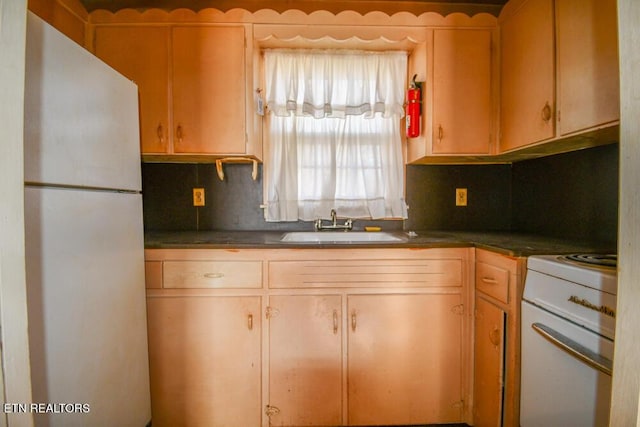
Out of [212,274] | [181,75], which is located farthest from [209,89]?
[212,274]

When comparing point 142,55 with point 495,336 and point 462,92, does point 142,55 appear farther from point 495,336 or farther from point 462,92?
point 495,336

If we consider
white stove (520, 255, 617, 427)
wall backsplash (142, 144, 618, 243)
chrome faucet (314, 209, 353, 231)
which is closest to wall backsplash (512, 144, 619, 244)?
wall backsplash (142, 144, 618, 243)

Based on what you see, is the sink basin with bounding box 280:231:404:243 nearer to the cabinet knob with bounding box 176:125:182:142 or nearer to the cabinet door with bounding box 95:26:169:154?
the cabinet knob with bounding box 176:125:182:142

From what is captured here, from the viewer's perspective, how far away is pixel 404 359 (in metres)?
1.31

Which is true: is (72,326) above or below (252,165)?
below

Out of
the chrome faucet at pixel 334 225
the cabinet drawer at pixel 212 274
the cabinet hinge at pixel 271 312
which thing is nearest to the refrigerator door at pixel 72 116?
the cabinet drawer at pixel 212 274

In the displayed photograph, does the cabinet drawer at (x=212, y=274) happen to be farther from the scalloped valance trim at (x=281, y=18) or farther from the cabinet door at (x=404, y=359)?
the scalloped valance trim at (x=281, y=18)

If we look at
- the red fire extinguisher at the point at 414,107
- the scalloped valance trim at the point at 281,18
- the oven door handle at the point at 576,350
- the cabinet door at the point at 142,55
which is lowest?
the oven door handle at the point at 576,350

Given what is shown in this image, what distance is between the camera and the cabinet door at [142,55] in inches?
57.2

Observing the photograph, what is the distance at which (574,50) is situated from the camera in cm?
107

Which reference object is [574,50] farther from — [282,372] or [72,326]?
[72,326]

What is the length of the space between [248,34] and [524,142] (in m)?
1.51

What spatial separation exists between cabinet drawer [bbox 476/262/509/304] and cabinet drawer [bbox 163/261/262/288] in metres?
1.01

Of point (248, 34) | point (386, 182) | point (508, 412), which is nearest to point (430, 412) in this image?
point (508, 412)
